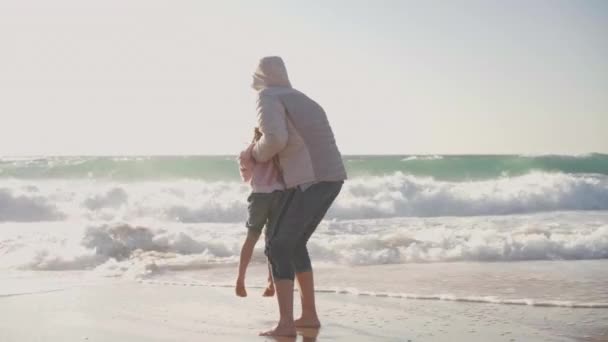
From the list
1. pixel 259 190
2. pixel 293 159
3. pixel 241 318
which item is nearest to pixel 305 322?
pixel 241 318

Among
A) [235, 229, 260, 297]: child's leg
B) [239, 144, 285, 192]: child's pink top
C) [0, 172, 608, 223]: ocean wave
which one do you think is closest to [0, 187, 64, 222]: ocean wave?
[0, 172, 608, 223]: ocean wave

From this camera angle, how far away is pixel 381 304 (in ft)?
17.8

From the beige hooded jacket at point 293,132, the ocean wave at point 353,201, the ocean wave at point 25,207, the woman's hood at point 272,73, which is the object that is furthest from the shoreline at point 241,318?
the ocean wave at point 25,207

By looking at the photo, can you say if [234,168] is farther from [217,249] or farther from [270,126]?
[270,126]

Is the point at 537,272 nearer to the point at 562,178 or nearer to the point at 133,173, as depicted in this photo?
the point at 562,178

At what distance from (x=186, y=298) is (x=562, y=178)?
789 inches

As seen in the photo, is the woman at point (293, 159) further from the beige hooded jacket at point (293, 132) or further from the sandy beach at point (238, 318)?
the sandy beach at point (238, 318)

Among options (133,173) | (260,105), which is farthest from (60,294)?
(133,173)

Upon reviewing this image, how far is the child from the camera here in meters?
3.97

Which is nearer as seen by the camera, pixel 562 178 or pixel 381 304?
pixel 381 304

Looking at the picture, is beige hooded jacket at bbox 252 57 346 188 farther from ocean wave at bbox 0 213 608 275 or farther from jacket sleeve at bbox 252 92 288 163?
ocean wave at bbox 0 213 608 275

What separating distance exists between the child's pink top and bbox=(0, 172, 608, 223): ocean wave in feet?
42.2

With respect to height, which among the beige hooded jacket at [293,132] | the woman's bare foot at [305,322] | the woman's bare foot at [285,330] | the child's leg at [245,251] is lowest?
the woman's bare foot at [305,322]

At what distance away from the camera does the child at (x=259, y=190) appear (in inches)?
156
